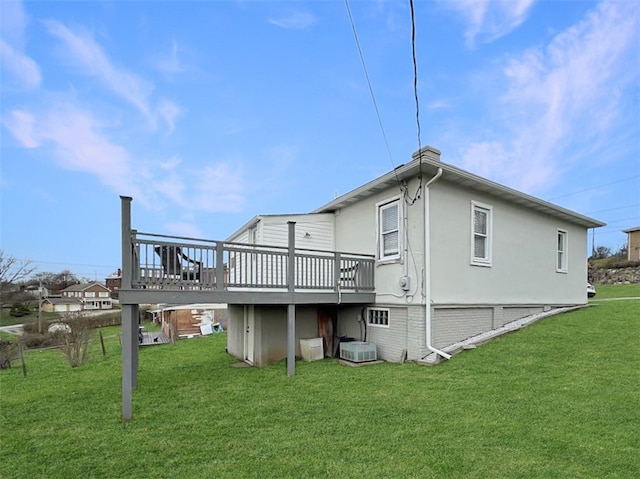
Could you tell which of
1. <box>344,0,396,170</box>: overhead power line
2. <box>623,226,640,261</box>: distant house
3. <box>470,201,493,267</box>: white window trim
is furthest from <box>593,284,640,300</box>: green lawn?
<box>344,0,396,170</box>: overhead power line

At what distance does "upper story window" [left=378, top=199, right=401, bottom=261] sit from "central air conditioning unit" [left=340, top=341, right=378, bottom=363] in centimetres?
224

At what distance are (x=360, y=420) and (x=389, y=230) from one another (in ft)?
17.8

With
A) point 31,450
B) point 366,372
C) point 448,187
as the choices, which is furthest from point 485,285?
point 31,450

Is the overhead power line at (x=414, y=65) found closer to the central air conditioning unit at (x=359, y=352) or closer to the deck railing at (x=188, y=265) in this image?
the deck railing at (x=188, y=265)

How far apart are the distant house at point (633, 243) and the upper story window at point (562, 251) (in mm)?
28323

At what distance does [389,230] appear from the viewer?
9.84 meters

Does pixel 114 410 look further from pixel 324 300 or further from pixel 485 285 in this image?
pixel 485 285

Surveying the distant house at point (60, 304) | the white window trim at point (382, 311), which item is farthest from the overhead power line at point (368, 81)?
the distant house at point (60, 304)

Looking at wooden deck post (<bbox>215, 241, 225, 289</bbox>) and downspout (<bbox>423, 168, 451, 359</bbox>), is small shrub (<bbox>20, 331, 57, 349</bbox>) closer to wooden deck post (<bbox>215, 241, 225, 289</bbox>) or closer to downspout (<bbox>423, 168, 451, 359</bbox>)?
wooden deck post (<bbox>215, 241, 225, 289</bbox>)

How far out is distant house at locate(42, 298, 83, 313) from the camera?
5409cm

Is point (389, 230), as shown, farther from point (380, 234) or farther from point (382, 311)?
point (382, 311)

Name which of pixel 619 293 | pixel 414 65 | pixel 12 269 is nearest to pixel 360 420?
pixel 414 65

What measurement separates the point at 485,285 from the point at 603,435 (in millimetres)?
5846

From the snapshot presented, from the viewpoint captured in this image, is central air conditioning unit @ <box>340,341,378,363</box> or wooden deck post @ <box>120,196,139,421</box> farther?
central air conditioning unit @ <box>340,341,378,363</box>
